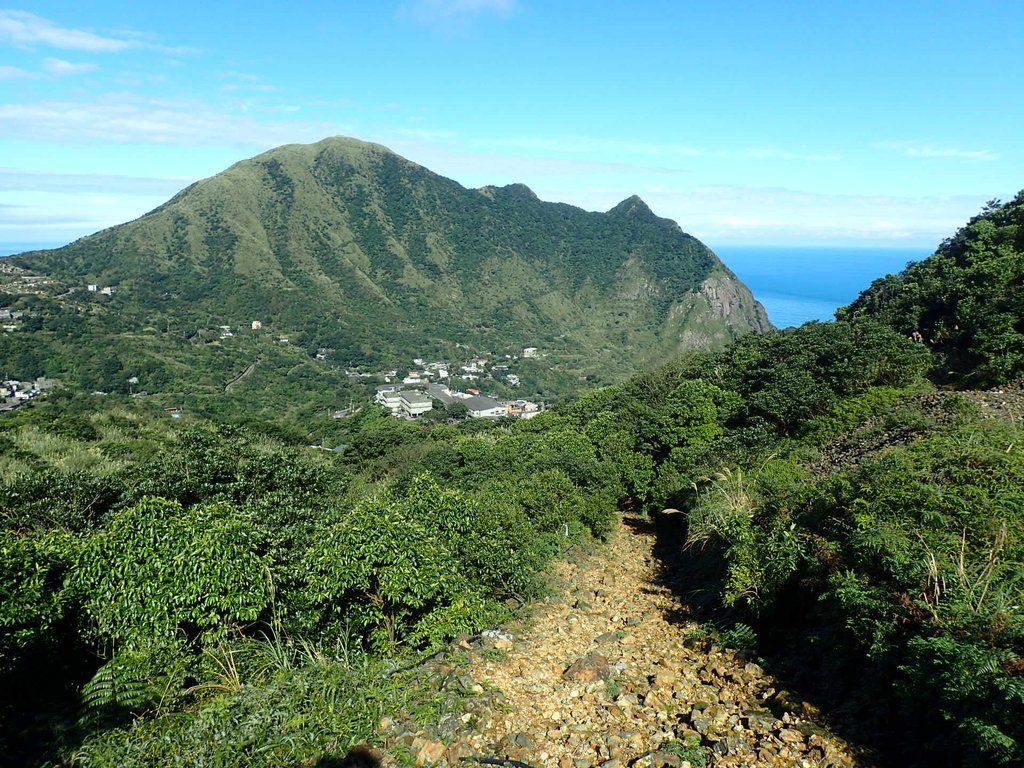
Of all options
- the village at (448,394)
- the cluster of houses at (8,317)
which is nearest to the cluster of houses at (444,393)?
the village at (448,394)

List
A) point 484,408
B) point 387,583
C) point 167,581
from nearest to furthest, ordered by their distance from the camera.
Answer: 1. point 167,581
2. point 387,583
3. point 484,408

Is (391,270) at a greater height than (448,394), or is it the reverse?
(391,270)

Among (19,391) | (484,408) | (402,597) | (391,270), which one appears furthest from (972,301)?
(391,270)

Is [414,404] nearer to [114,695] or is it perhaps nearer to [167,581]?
[167,581]

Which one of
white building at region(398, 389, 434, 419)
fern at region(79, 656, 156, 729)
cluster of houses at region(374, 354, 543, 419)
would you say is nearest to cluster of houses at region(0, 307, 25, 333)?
cluster of houses at region(374, 354, 543, 419)

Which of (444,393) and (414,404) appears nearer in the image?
(414,404)

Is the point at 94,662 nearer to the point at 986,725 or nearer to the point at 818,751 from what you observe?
the point at 818,751

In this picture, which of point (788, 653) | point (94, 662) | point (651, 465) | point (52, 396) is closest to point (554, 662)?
point (788, 653)
